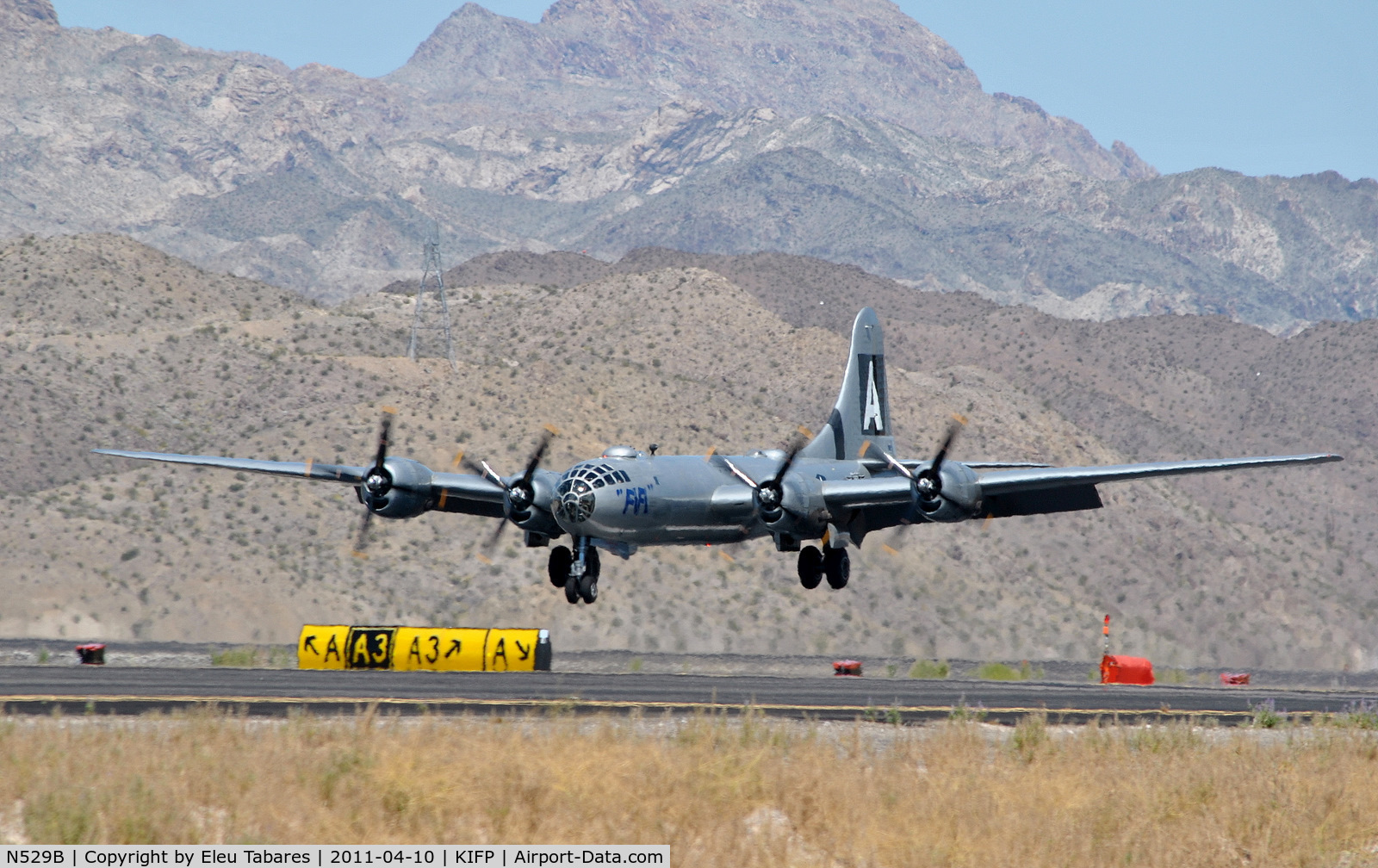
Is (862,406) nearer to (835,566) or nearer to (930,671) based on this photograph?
(835,566)

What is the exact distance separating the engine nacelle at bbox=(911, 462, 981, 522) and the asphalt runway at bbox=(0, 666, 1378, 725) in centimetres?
495

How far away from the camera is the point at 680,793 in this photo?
1792cm

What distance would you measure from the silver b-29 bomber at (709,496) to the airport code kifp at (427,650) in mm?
2327

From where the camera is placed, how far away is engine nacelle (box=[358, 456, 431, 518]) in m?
40.2

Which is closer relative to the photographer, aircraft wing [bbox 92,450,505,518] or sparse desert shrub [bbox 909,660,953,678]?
aircraft wing [bbox 92,450,505,518]

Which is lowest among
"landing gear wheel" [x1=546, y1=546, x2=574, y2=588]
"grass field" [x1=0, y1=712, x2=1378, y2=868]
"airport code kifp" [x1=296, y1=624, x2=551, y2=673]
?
"airport code kifp" [x1=296, y1=624, x2=551, y2=673]

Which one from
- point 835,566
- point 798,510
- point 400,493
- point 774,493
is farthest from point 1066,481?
point 400,493

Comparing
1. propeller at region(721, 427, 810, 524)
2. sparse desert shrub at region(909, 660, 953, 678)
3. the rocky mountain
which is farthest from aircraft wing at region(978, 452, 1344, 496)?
the rocky mountain

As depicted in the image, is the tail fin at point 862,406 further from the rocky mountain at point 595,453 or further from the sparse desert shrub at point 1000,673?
the rocky mountain at point 595,453

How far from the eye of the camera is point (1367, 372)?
157m

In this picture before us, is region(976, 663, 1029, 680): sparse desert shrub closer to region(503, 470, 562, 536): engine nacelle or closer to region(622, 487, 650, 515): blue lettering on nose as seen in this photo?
region(622, 487, 650, 515): blue lettering on nose

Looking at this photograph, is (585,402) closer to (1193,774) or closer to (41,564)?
(41,564)

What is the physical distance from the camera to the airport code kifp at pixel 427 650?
130 feet

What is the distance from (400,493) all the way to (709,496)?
9.32m
